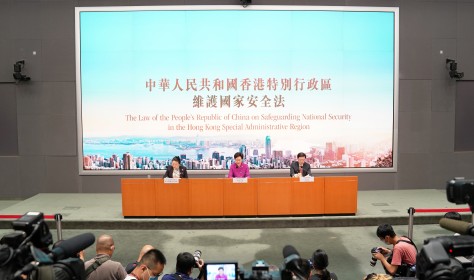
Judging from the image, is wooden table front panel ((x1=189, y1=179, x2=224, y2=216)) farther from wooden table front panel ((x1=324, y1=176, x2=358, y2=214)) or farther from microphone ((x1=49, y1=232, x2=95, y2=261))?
microphone ((x1=49, y1=232, x2=95, y2=261))

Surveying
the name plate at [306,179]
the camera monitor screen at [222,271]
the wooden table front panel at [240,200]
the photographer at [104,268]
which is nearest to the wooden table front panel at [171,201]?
the wooden table front panel at [240,200]

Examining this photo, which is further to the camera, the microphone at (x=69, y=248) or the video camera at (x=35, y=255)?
the microphone at (x=69, y=248)

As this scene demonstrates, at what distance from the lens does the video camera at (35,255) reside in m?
2.25

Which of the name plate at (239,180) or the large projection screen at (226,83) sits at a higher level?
the large projection screen at (226,83)

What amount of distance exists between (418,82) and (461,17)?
206cm

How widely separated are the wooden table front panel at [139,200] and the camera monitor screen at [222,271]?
5.23 m

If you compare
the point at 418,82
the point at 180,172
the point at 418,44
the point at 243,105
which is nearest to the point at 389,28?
the point at 418,44

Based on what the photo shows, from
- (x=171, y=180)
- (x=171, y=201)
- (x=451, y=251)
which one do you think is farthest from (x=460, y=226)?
(x=171, y=201)

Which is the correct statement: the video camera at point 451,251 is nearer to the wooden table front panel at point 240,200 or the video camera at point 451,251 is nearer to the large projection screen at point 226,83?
the wooden table front panel at point 240,200

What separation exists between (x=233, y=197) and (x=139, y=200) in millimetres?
1910

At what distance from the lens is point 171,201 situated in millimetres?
9016

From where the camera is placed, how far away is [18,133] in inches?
448

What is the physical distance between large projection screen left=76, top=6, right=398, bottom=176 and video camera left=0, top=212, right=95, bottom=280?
8.81m

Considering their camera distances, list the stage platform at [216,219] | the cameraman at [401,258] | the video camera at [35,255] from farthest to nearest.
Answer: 1. the stage platform at [216,219]
2. the cameraman at [401,258]
3. the video camera at [35,255]
